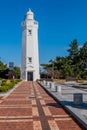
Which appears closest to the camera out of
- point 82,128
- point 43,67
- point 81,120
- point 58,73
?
point 82,128

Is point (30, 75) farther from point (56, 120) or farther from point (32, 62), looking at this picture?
point (56, 120)

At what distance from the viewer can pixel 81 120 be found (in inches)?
441

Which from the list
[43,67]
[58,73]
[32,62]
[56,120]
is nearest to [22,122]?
[56,120]

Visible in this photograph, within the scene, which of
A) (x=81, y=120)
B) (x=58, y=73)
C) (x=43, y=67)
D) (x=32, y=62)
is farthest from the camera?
(x=43, y=67)

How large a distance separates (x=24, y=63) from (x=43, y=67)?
22.7 m

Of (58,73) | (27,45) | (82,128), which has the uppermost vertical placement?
(27,45)

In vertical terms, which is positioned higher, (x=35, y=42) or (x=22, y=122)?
(x=35, y=42)

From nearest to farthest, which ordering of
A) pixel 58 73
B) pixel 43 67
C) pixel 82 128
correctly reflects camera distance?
1. pixel 82 128
2. pixel 58 73
3. pixel 43 67

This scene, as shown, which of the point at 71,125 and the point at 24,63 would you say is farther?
the point at 24,63

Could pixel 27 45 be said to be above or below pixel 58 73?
above

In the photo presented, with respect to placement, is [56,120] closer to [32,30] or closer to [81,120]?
[81,120]

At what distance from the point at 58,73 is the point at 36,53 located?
41.0ft

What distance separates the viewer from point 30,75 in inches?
2965

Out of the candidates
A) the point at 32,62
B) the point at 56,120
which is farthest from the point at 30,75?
the point at 56,120
